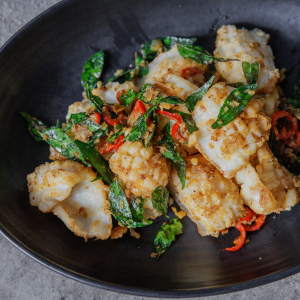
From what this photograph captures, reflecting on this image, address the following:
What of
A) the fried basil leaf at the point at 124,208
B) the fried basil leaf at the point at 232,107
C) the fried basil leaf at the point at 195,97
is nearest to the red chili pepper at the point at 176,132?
the fried basil leaf at the point at 195,97

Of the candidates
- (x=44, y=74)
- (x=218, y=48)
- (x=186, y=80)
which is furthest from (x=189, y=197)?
(x=44, y=74)

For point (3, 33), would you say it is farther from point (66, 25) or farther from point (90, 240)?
point (90, 240)

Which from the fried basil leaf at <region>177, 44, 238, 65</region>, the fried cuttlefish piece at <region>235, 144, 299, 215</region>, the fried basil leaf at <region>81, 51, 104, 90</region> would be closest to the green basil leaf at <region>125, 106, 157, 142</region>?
the fried basil leaf at <region>177, 44, 238, 65</region>

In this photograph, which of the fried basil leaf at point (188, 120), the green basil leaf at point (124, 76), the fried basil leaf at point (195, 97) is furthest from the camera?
the green basil leaf at point (124, 76)

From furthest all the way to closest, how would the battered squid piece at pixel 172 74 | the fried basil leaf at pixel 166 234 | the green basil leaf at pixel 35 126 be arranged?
the green basil leaf at pixel 35 126, the fried basil leaf at pixel 166 234, the battered squid piece at pixel 172 74

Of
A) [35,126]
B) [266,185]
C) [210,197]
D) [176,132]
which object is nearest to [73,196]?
[35,126]

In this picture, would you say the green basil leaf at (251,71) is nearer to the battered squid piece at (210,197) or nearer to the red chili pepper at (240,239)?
the battered squid piece at (210,197)
